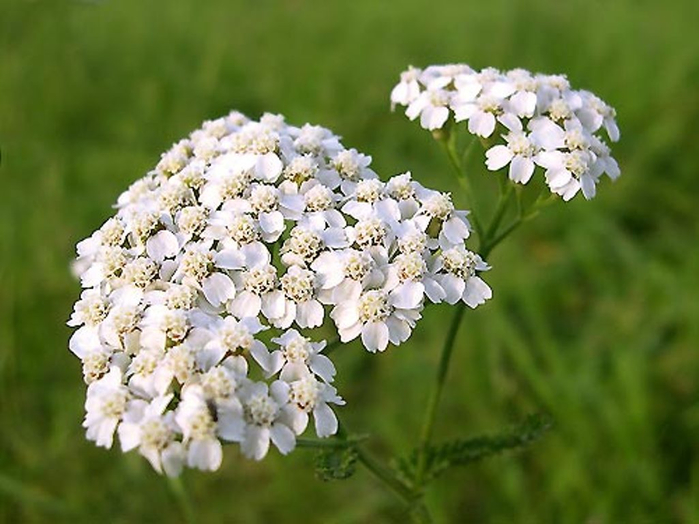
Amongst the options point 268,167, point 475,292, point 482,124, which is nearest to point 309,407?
point 475,292

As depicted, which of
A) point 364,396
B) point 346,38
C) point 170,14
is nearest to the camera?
point 364,396

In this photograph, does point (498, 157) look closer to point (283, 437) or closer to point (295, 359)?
point (295, 359)

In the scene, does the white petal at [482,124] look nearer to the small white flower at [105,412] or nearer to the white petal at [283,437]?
the white petal at [283,437]

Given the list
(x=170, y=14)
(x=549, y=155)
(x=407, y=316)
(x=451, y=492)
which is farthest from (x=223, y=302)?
(x=170, y=14)

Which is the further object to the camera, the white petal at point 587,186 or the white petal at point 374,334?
the white petal at point 587,186

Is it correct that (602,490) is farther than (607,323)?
No

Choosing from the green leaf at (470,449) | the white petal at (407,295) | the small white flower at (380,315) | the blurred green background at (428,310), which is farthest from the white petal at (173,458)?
the blurred green background at (428,310)

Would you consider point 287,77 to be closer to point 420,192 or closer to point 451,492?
point 451,492
